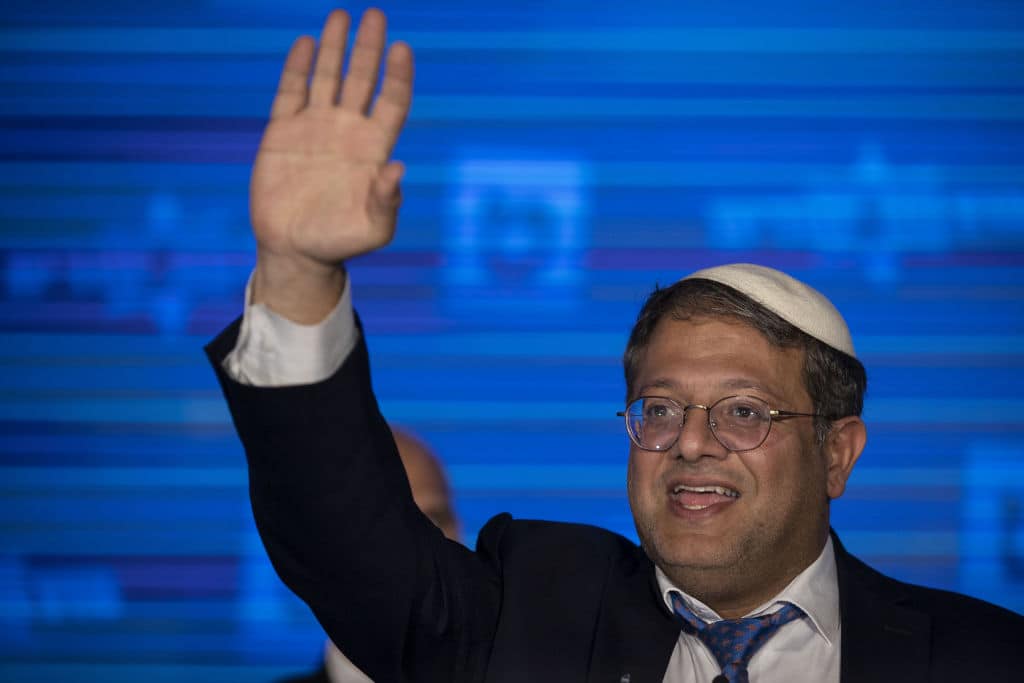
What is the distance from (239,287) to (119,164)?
0.51 meters

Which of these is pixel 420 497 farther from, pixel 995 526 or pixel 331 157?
pixel 331 157

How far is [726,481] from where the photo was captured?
8.16ft

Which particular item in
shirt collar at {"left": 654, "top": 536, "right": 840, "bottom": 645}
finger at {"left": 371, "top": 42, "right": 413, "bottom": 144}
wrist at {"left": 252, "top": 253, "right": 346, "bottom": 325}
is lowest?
shirt collar at {"left": 654, "top": 536, "right": 840, "bottom": 645}

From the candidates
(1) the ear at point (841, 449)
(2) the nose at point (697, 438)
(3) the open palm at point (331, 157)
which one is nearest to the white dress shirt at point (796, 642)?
(1) the ear at point (841, 449)

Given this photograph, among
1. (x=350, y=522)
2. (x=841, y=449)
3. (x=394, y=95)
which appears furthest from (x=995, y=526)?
(x=394, y=95)

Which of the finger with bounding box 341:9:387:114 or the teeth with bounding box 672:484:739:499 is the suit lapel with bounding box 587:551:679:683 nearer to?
the teeth with bounding box 672:484:739:499

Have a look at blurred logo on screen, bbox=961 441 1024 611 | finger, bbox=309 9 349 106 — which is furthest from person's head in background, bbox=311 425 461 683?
finger, bbox=309 9 349 106

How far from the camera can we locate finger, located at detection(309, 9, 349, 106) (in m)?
2.01

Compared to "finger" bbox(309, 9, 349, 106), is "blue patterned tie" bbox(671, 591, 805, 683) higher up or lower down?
lower down

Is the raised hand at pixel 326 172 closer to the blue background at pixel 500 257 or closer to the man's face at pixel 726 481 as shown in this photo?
the man's face at pixel 726 481

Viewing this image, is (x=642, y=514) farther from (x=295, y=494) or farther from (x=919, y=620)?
(x=295, y=494)

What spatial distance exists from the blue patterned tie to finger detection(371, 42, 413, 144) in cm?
108

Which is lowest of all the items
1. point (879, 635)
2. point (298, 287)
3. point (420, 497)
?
point (420, 497)

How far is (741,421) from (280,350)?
3.14ft
